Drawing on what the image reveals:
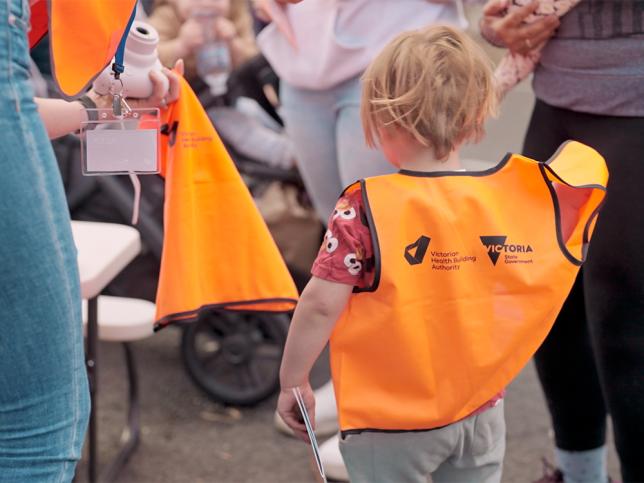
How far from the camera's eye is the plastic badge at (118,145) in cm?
151

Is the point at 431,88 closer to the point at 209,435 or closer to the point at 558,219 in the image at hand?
the point at 558,219

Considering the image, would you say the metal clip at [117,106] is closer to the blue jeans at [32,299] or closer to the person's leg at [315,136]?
the blue jeans at [32,299]

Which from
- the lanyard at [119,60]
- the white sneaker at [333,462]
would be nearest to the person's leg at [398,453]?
the lanyard at [119,60]

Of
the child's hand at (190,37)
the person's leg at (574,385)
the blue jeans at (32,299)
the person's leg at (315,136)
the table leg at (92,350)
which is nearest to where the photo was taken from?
the blue jeans at (32,299)

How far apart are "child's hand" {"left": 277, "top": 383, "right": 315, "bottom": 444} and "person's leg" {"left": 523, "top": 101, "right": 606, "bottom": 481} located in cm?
74

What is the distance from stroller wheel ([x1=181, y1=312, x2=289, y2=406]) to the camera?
3.05m

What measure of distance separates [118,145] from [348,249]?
1.29 feet

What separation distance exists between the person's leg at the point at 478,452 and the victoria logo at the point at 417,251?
313mm

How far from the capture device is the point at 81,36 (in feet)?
4.47

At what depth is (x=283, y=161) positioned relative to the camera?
347cm

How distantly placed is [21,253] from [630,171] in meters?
1.14

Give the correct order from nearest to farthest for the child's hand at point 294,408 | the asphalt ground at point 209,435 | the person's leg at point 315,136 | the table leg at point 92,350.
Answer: the child's hand at point 294,408 < the table leg at point 92,350 < the person's leg at point 315,136 < the asphalt ground at point 209,435

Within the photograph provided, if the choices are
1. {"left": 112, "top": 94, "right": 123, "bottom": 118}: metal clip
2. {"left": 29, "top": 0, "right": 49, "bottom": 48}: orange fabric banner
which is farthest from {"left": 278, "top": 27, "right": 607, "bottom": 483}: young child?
{"left": 29, "top": 0, "right": 49, "bottom": 48}: orange fabric banner

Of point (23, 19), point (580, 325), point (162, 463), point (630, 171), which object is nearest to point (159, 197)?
point (162, 463)
